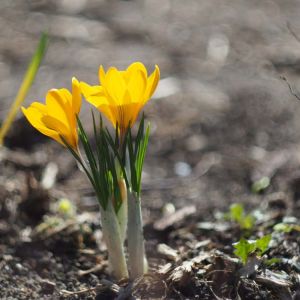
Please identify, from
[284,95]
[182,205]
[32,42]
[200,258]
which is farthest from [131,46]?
[200,258]

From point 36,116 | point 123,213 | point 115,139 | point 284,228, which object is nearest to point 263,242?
point 284,228

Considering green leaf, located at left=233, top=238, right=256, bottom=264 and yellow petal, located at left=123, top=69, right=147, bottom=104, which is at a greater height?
yellow petal, located at left=123, top=69, right=147, bottom=104

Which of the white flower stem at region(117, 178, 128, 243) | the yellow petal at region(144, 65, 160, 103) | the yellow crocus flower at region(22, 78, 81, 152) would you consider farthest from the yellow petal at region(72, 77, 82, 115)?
the white flower stem at region(117, 178, 128, 243)

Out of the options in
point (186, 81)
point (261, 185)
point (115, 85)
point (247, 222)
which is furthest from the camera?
point (186, 81)

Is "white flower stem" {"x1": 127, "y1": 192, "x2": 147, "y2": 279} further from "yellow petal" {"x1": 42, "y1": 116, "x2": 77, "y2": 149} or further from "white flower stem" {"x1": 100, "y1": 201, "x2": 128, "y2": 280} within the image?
"yellow petal" {"x1": 42, "y1": 116, "x2": 77, "y2": 149}

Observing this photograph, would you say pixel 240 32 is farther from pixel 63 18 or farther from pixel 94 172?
pixel 94 172

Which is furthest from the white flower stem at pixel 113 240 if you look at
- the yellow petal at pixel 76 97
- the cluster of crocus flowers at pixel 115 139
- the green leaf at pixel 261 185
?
the green leaf at pixel 261 185

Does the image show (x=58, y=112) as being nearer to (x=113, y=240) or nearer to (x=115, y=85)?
(x=115, y=85)
